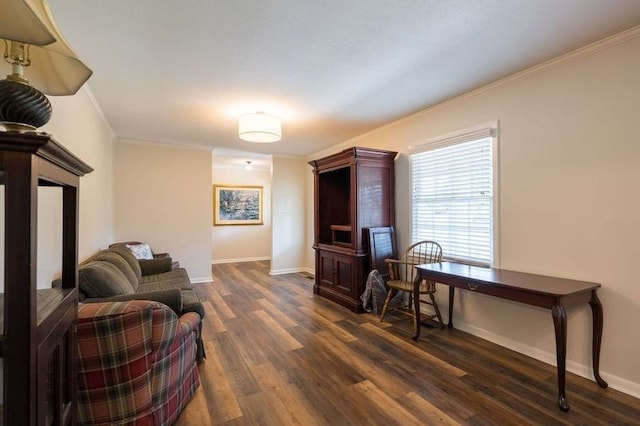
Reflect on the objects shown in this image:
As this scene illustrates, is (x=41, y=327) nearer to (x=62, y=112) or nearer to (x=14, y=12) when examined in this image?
(x=14, y=12)

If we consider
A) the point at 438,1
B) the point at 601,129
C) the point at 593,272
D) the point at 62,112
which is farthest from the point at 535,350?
the point at 62,112

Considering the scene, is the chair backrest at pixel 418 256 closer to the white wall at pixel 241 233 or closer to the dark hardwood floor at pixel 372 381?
the dark hardwood floor at pixel 372 381

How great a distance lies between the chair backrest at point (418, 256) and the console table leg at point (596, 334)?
1.33 meters

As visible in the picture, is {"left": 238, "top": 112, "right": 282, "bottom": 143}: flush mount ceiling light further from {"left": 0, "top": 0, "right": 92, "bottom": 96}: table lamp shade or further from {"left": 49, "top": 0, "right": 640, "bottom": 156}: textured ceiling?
{"left": 0, "top": 0, "right": 92, "bottom": 96}: table lamp shade

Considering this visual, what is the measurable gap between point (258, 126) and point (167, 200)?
2836mm

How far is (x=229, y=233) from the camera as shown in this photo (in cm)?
755

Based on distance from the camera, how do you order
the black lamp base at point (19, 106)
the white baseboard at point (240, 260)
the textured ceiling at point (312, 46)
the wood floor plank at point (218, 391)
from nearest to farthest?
1. the black lamp base at point (19, 106)
2. the textured ceiling at point (312, 46)
3. the wood floor plank at point (218, 391)
4. the white baseboard at point (240, 260)

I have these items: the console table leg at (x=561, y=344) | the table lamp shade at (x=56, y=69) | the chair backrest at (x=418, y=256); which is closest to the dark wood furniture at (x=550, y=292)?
the console table leg at (x=561, y=344)

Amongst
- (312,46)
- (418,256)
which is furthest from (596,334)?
(312,46)

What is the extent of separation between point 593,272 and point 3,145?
3225 mm

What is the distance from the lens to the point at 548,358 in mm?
2471

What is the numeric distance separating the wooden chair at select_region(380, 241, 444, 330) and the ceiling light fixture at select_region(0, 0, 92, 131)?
3.01 meters

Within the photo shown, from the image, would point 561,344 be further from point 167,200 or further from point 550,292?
point 167,200

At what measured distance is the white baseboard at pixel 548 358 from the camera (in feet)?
6.77
